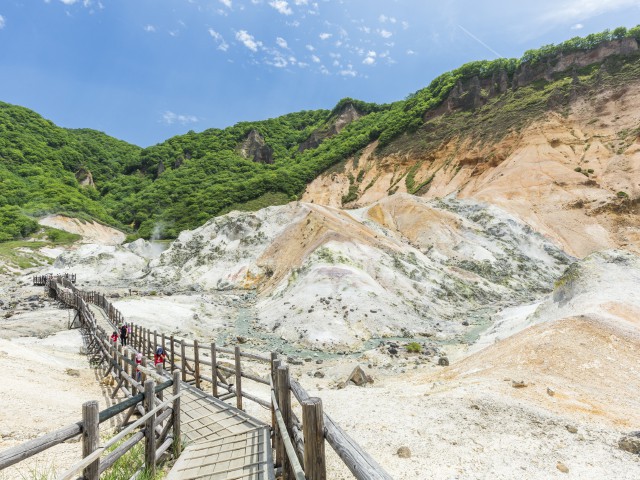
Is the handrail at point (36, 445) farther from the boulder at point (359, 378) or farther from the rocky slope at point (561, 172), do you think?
the rocky slope at point (561, 172)

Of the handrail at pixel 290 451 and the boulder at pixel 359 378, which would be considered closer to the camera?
the handrail at pixel 290 451

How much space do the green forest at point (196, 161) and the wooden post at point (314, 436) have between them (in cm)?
7055

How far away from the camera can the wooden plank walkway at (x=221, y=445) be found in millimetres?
5453

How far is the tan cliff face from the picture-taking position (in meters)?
45.8

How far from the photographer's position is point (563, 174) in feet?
168

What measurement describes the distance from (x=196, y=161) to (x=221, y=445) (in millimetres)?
111036

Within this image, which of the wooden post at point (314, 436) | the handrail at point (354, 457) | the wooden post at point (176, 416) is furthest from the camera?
the wooden post at point (176, 416)

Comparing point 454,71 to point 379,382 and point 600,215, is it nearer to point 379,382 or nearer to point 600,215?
point 600,215

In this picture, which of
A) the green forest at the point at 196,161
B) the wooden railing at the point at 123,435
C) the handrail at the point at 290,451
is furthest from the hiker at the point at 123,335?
the green forest at the point at 196,161

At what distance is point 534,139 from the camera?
57.0 meters

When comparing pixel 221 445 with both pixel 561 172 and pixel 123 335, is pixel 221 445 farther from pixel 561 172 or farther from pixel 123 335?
pixel 561 172

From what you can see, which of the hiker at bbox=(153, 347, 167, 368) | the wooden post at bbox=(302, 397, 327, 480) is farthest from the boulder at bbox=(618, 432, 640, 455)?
the hiker at bbox=(153, 347, 167, 368)

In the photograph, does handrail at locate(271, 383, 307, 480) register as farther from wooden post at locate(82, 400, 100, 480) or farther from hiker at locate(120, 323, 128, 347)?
hiker at locate(120, 323, 128, 347)

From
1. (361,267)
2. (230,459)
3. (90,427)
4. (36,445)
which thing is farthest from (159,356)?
(361,267)
